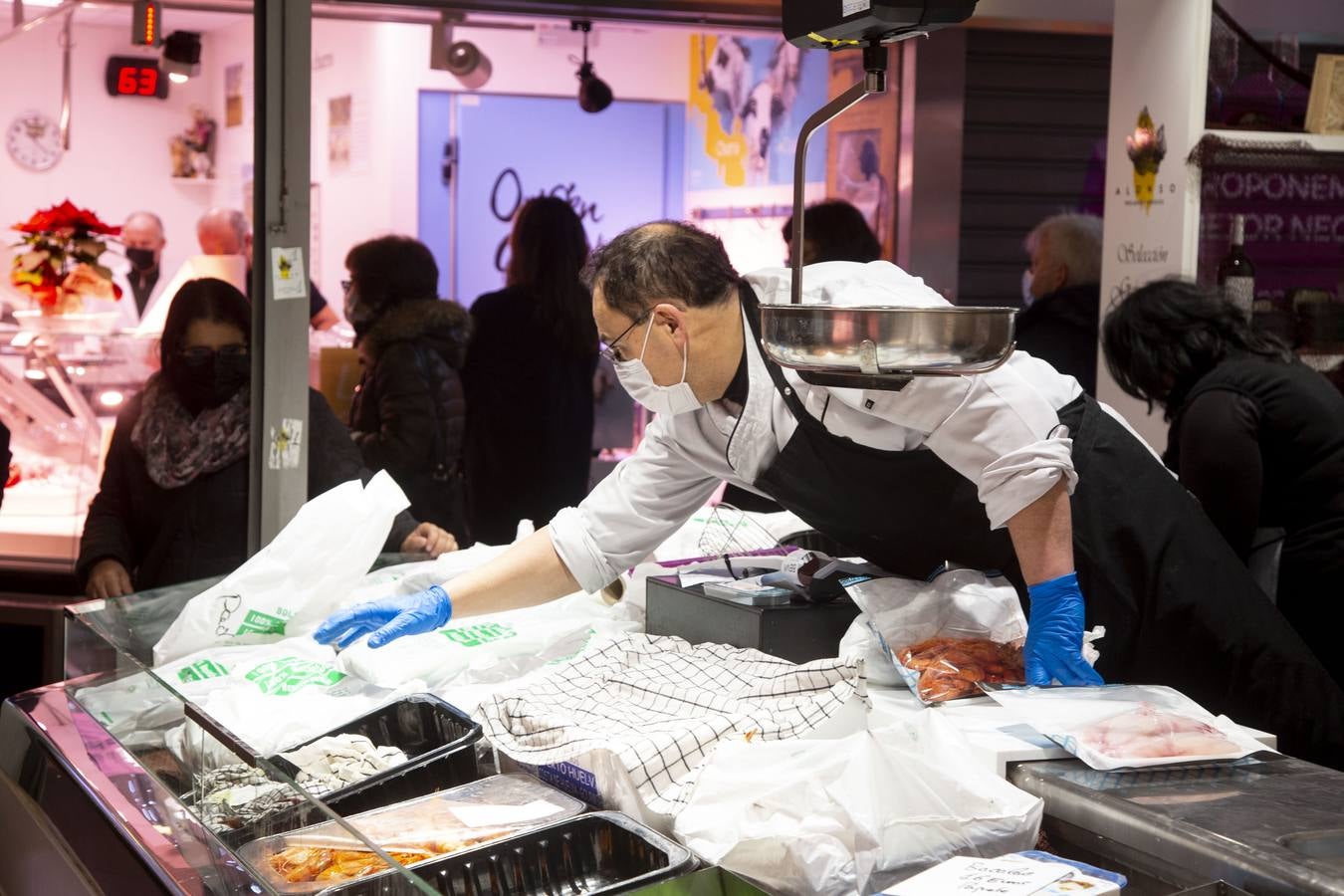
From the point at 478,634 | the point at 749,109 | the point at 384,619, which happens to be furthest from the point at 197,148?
the point at 749,109

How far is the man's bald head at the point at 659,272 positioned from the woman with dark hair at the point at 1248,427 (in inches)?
57.2

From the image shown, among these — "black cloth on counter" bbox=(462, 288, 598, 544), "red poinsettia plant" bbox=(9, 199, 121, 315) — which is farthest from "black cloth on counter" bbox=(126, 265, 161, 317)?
"black cloth on counter" bbox=(462, 288, 598, 544)

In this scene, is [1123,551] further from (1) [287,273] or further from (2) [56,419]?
(2) [56,419]

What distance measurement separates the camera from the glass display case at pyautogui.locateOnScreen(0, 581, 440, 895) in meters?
1.64

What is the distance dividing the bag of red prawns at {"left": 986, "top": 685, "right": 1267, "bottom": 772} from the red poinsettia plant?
3.49 metres

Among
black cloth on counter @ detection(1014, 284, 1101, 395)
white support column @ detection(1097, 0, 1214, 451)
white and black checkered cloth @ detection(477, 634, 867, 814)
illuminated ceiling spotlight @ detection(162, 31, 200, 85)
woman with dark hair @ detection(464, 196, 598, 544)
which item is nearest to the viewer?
white and black checkered cloth @ detection(477, 634, 867, 814)

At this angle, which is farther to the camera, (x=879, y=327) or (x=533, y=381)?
(x=533, y=381)

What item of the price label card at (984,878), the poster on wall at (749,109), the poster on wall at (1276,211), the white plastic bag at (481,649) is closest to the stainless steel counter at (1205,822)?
the price label card at (984,878)

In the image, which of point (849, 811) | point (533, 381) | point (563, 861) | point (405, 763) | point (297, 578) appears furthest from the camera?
point (533, 381)

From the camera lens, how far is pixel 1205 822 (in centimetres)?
156

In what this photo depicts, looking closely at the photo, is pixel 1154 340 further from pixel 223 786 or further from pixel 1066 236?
pixel 223 786

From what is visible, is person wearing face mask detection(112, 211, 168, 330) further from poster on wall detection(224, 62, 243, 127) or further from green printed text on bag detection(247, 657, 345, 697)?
green printed text on bag detection(247, 657, 345, 697)

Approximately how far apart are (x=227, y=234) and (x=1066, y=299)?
2.87 meters

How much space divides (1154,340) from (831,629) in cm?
160
